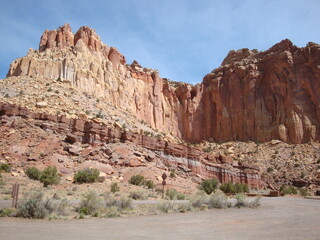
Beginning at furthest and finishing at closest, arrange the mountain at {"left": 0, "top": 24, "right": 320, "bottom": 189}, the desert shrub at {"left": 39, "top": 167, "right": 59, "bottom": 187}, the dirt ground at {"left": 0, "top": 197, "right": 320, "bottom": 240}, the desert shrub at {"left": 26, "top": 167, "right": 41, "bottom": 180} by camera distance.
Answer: the mountain at {"left": 0, "top": 24, "right": 320, "bottom": 189}
the desert shrub at {"left": 26, "top": 167, "right": 41, "bottom": 180}
the desert shrub at {"left": 39, "top": 167, "right": 59, "bottom": 187}
the dirt ground at {"left": 0, "top": 197, "right": 320, "bottom": 240}

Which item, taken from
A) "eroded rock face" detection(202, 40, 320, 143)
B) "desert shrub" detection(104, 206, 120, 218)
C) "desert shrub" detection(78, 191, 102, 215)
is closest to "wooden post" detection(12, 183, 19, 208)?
"desert shrub" detection(78, 191, 102, 215)

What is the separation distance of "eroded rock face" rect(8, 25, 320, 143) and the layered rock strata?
56.2 ft

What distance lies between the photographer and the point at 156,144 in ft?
125

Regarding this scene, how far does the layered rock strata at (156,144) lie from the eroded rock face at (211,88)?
1712 cm

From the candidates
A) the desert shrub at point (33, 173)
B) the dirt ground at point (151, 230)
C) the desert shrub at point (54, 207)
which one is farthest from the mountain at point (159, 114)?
the dirt ground at point (151, 230)

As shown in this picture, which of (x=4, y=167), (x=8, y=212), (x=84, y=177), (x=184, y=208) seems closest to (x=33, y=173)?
(x=4, y=167)

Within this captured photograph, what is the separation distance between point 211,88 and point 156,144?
4267cm

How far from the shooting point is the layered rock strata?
33500 millimetres

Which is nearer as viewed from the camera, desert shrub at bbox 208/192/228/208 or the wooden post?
the wooden post

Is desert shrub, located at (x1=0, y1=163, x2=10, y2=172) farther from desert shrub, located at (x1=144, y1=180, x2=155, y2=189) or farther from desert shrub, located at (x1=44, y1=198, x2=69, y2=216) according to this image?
desert shrub, located at (x1=44, y1=198, x2=69, y2=216)

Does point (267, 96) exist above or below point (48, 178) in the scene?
above

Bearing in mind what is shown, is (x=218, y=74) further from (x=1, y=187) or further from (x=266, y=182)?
(x=1, y=187)

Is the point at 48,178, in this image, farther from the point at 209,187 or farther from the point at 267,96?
the point at 267,96

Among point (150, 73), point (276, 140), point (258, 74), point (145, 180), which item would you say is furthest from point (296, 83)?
point (145, 180)
